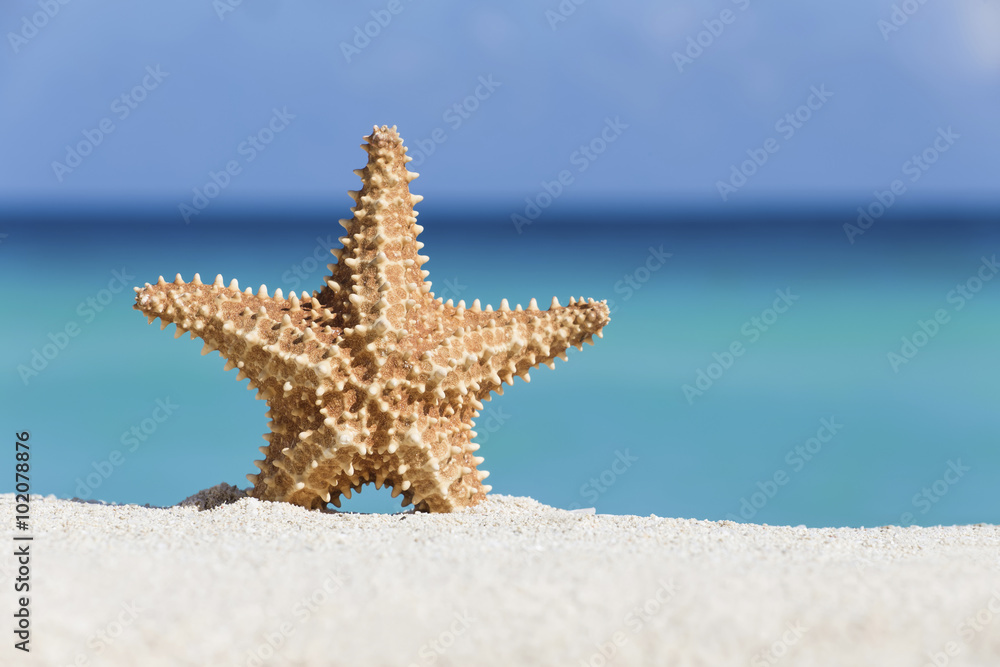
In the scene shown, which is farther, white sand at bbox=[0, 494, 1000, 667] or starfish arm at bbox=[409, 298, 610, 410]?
starfish arm at bbox=[409, 298, 610, 410]

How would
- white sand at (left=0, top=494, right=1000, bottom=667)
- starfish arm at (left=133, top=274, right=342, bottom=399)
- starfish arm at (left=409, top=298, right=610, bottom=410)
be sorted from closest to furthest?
white sand at (left=0, top=494, right=1000, bottom=667) < starfish arm at (left=133, top=274, right=342, bottom=399) < starfish arm at (left=409, top=298, right=610, bottom=410)

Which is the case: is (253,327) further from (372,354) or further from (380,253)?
(380,253)

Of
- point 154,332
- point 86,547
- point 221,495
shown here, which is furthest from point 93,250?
point 86,547

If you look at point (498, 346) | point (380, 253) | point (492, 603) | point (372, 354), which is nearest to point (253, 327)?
point (372, 354)

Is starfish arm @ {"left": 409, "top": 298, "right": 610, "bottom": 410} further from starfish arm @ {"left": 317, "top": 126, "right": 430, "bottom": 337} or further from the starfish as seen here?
starfish arm @ {"left": 317, "top": 126, "right": 430, "bottom": 337}

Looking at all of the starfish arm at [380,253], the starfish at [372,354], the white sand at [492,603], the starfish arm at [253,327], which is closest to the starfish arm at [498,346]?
the starfish at [372,354]

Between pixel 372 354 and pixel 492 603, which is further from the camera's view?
pixel 372 354

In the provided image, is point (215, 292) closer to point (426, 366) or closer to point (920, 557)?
point (426, 366)

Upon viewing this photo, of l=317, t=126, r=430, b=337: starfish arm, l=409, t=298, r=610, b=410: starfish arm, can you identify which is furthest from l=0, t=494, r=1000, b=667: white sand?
l=317, t=126, r=430, b=337: starfish arm
